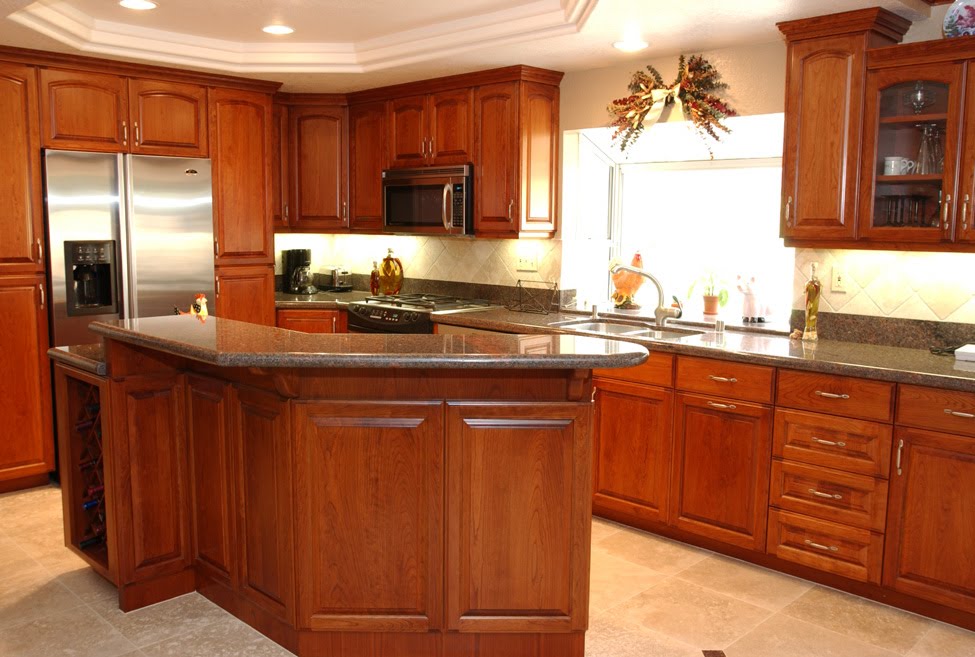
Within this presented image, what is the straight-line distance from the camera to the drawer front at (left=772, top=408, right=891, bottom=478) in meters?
3.27

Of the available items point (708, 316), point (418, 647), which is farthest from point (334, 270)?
point (418, 647)

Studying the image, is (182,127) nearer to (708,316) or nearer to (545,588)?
(708,316)

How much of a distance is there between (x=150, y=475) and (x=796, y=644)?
2.46m

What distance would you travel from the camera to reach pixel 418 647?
9.12 feet

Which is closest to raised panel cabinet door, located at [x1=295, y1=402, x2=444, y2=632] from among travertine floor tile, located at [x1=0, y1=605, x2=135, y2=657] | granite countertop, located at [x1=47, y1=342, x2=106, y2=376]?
travertine floor tile, located at [x1=0, y1=605, x2=135, y2=657]

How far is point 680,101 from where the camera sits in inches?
169

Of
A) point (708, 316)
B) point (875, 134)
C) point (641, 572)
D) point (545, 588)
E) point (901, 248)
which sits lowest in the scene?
point (641, 572)

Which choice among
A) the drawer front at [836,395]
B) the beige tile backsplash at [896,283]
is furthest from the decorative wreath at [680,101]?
the drawer front at [836,395]

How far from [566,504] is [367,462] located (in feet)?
2.13

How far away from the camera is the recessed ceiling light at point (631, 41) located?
12.4 feet

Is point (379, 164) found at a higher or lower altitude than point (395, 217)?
higher

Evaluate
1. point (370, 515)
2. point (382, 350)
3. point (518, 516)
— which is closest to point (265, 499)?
point (370, 515)

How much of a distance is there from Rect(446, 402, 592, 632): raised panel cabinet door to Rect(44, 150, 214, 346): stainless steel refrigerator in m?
2.94

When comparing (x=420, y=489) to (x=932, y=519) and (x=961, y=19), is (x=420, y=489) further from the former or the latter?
(x=961, y=19)
